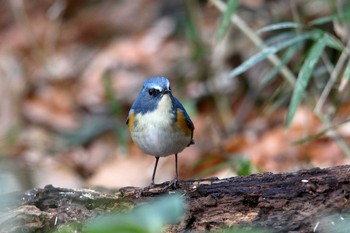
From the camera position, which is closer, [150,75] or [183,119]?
[183,119]

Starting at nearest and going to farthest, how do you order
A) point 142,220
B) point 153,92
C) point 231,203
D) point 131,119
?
point 142,220, point 231,203, point 153,92, point 131,119

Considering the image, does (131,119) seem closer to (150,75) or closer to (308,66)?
(308,66)

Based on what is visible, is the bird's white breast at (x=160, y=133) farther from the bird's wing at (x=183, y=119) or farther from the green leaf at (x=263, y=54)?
the green leaf at (x=263, y=54)

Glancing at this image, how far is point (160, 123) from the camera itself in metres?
4.38

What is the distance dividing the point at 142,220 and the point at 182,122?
261 cm

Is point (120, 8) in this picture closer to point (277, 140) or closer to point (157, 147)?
point (277, 140)

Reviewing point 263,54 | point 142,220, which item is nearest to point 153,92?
point 263,54

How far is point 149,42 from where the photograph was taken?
399 inches

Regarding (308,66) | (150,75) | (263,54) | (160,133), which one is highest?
(150,75)

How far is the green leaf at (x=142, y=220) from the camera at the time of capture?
5.84ft

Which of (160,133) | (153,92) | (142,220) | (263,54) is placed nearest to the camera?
(142,220)

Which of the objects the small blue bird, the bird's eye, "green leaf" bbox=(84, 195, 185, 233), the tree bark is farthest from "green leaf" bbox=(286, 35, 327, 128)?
"green leaf" bbox=(84, 195, 185, 233)

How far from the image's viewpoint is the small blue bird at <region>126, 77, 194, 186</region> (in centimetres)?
436

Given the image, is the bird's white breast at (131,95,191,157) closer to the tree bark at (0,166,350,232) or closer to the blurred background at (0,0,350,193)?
the tree bark at (0,166,350,232)
